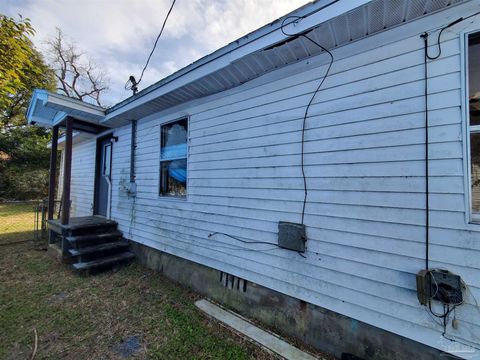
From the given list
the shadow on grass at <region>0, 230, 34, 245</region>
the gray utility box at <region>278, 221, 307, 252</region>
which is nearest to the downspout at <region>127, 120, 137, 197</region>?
the gray utility box at <region>278, 221, 307, 252</region>

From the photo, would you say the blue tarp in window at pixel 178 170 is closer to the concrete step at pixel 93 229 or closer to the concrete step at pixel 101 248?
the concrete step at pixel 101 248

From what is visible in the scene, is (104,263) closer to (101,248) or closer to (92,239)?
(101,248)

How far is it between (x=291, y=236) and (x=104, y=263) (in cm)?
395

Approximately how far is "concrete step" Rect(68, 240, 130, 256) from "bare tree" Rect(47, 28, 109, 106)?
19315 mm

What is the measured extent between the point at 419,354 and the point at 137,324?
9.92 feet

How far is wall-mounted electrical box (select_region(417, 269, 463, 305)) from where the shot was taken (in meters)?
1.71

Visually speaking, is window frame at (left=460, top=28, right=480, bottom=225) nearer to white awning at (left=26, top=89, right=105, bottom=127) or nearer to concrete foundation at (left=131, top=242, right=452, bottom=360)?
concrete foundation at (left=131, top=242, right=452, bottom=360)

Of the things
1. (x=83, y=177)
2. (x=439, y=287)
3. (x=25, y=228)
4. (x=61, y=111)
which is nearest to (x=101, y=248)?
(x=61, y=111)

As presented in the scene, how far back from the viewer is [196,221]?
12.4 ft

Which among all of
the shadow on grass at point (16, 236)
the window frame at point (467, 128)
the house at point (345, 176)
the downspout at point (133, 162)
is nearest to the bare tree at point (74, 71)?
the shadow on grass at point (16, 236)

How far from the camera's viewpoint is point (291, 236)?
8.59ft

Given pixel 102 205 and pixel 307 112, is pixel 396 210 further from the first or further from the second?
pixel 102 205

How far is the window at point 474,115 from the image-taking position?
176 cm

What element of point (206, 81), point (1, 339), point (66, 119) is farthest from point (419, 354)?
point (66, 119)
